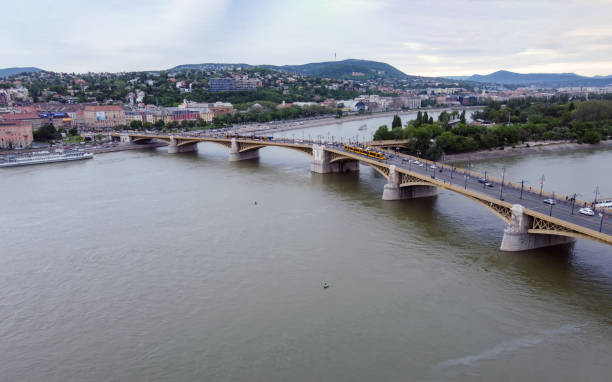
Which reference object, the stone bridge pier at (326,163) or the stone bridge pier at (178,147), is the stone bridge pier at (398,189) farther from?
A: the stone bridge pier at (178,147)

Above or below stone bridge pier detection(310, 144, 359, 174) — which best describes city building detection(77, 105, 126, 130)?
above

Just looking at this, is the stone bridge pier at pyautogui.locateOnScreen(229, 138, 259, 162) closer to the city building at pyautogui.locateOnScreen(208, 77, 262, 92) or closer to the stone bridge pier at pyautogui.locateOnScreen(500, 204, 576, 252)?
the stone bridge pier at pyautogui.locateOnScreen(500, 204, 576, 252)

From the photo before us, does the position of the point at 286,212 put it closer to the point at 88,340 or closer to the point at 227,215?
the point at 227,215

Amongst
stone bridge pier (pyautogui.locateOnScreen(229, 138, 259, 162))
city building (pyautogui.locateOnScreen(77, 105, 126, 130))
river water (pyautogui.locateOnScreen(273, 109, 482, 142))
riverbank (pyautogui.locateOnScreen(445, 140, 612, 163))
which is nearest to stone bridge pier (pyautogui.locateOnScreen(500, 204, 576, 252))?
riverbank (pyautogui.locateOnScreen(445, 140, 612, 163))

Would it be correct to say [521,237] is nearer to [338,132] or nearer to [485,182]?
[485,182]

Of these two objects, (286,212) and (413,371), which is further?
(286,212)

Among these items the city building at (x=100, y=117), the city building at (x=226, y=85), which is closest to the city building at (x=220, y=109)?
the city building at (x=100, y=117)

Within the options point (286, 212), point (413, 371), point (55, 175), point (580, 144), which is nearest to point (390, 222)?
point (286, 212)

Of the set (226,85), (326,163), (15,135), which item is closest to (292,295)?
(326,163)
